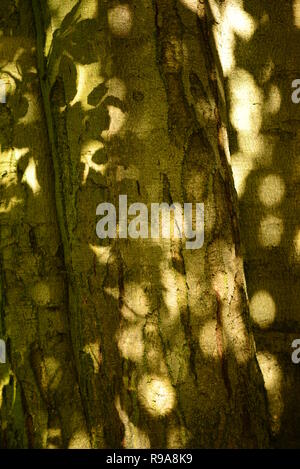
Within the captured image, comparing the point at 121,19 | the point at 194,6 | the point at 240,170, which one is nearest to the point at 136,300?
the point at 240,170

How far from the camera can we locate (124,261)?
2.39 m

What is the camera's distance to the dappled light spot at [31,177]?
8.71 feet

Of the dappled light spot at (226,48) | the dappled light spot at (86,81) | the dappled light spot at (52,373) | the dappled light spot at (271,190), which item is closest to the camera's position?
the dappled light spot at (86,81)

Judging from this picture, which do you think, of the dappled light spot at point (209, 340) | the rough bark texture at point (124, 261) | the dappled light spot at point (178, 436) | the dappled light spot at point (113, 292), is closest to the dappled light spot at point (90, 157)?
the rough bark texture at point (124, 261)

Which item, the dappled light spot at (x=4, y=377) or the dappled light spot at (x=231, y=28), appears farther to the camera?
the dappled light spot at (x=231, y=28)

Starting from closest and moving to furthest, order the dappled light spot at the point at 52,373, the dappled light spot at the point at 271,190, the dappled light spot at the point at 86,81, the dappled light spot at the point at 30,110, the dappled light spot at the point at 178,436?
the dappled light spot at the point at 178,436 → the dappled light spot at the point at 86,81 → the dappled light spot at the point at 52,373 → the dappled light spot at the point at 30,110 → the dappled light spot at the point at 271,190

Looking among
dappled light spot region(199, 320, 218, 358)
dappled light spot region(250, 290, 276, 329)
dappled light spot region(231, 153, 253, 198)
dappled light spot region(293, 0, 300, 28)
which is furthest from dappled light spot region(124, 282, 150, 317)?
dappled light spot region(293, 0, 300, 28)

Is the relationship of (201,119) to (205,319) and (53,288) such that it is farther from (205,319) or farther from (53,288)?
(53,288)

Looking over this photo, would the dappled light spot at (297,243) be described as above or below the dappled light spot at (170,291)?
above

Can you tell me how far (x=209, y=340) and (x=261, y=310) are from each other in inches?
31.5

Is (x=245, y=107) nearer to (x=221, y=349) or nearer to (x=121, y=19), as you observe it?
(x=121, y=19)

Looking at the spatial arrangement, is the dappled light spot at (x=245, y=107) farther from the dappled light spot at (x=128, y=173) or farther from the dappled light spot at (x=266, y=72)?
the dappled light spot at (x=128, y=173)
